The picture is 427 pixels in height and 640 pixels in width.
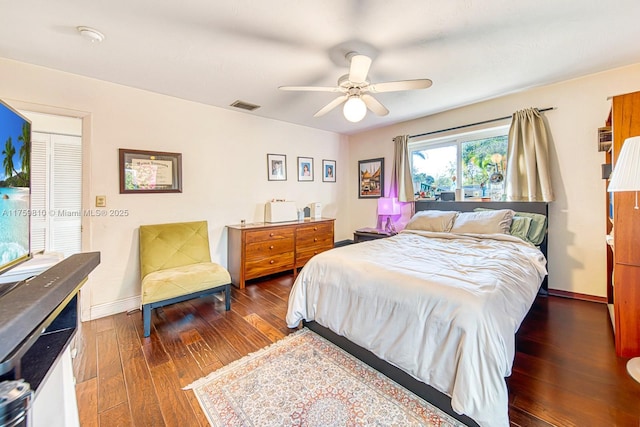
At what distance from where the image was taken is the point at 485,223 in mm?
2961

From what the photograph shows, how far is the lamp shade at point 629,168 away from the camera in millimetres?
1480

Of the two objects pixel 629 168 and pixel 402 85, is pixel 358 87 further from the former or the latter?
pixel 629 168

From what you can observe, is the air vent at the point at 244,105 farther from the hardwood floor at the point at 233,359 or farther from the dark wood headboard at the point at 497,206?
the dark wood headboard at the point at 497,206

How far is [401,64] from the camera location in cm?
243

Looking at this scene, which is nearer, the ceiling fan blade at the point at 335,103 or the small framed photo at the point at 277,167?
the ceiling fan blade at the point at 335,103

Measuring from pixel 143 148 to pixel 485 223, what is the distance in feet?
12.8

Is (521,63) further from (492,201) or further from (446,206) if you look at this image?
(446,206)

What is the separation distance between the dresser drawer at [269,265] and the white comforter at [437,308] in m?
1.31

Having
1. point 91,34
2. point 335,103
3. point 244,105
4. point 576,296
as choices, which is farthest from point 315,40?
point 576,296

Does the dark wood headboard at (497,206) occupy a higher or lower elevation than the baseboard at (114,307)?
higher

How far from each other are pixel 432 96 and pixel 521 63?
36.2 inches

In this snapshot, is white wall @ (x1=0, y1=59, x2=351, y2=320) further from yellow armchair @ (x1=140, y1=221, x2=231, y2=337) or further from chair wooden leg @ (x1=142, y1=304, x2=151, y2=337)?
chair wooden leg @ (x1=142, y1=304, x2=151, y2=337)

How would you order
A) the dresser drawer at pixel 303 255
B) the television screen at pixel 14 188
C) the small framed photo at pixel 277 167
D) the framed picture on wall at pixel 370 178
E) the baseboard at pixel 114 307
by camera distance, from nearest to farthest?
the television screen at pixel 14 188
the baseboard at pixel 114 307
the dresser drawer at pixel 303 255
the small framed photo at pixel 277 167
the framed picture on wall at pixel 370 178

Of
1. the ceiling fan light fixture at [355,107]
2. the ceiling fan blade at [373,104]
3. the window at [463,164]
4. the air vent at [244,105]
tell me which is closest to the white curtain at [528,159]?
the window at [463,164]
